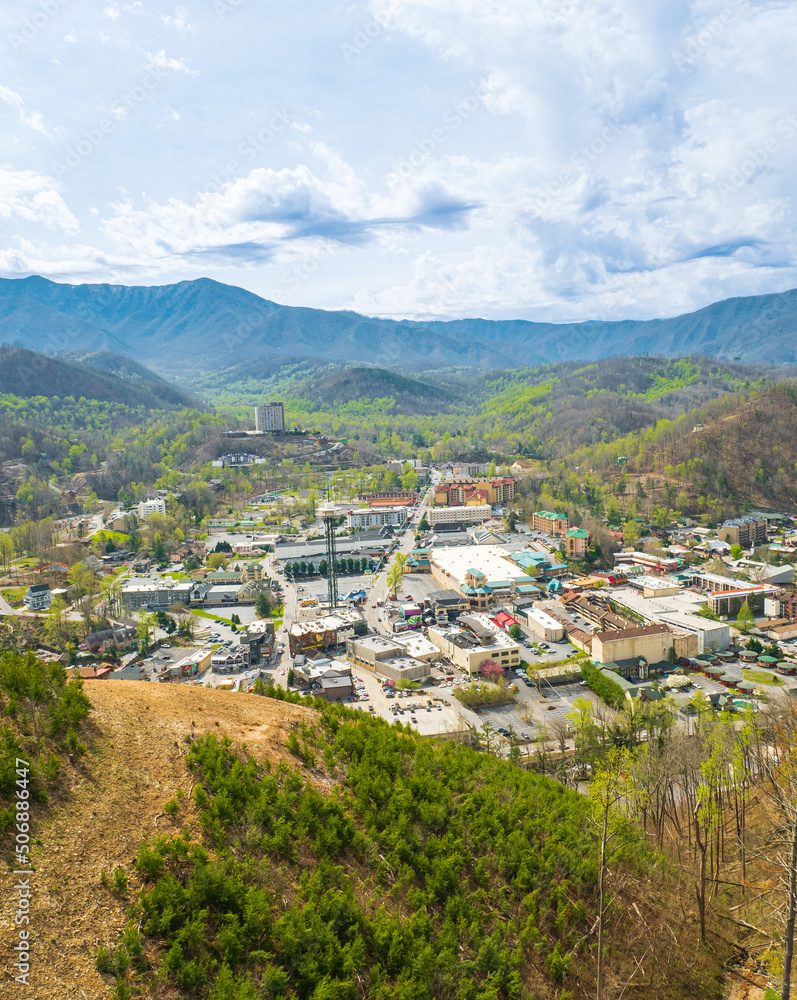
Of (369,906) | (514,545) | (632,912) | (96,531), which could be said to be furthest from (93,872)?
(96,531)

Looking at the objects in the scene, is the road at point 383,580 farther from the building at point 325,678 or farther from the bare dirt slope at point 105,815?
the bare dirt slope at point 105,815

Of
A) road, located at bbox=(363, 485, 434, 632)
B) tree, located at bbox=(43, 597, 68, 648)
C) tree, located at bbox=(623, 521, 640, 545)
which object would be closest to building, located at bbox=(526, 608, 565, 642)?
road, located at bbox=(363, 485, 434, 632)

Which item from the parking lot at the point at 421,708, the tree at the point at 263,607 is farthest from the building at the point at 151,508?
the parking lot at the point at 421,708

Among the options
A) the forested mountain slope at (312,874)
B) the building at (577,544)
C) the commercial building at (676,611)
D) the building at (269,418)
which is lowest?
the commercial building at (676,611)

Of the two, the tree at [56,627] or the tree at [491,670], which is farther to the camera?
the tree at [56,627]

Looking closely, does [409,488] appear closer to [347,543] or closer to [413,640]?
[347,543]

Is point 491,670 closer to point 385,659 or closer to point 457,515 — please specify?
point 385,659

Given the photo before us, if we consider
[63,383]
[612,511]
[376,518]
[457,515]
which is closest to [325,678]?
[376,518]

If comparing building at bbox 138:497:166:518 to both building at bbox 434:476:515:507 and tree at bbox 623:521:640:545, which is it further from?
tree at bbox 623:521:640:545
